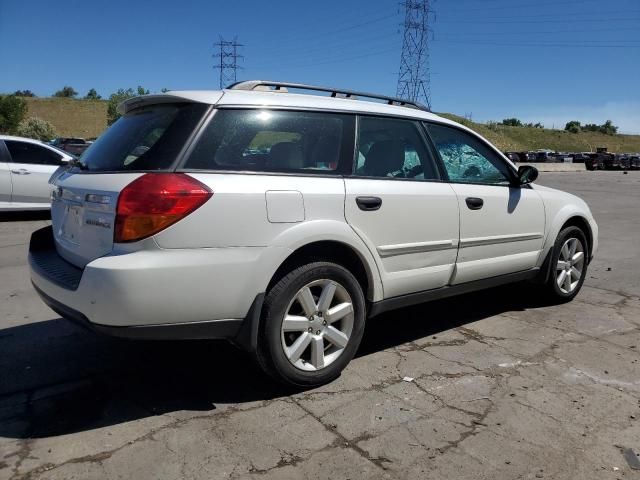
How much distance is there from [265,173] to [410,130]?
1454 mm

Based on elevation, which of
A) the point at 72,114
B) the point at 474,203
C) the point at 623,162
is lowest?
the point at 474,203

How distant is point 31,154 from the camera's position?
11273 millimetres

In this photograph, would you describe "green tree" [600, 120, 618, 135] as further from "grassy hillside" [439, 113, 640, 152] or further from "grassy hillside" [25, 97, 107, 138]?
"grassy hillside" [25, 97, 107, 138]

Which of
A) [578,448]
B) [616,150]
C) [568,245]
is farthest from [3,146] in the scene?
[616,150]

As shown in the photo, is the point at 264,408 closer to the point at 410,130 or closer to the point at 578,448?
the point at 578,448

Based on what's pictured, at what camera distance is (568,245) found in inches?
219

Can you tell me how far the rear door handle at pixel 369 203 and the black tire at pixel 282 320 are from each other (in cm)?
42

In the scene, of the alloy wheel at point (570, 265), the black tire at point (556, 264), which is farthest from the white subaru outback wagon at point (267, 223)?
the alloy wheel at point (570, 265)

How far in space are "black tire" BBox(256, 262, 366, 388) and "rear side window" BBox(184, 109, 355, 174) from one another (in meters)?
0.63

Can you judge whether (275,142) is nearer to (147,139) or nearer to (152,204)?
(147,139)

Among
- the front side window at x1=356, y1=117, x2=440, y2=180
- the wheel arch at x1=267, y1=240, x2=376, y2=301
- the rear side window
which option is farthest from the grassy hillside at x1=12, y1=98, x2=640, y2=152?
the wheel arch at x1=267, y1=240, x2=376, y2=301

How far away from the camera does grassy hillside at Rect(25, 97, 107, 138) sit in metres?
92.0

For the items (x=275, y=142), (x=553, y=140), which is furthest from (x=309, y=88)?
(x=553, y=140)

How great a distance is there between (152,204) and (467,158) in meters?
2.71
